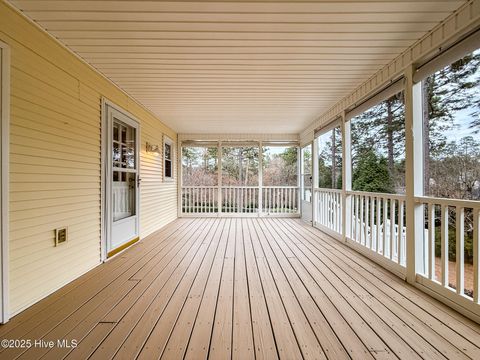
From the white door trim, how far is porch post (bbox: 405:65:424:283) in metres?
3.52

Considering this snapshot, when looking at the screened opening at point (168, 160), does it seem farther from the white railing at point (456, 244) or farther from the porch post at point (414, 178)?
the white railing at point (456, 244)

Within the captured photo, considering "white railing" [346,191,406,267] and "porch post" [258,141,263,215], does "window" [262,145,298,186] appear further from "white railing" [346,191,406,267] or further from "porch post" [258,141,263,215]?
"white railing" [346,191,406,267]

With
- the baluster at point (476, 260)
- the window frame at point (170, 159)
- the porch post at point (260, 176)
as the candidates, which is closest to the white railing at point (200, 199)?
the window frame at point (170, 159)

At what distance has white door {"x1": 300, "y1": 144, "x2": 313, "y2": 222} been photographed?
19.0ft

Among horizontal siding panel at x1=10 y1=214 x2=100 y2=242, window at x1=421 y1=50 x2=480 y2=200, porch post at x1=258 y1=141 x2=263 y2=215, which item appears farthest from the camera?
porch post at x1=258 y1=141 x2=263 y2=215

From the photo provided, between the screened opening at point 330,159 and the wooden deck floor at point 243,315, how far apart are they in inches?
73.9

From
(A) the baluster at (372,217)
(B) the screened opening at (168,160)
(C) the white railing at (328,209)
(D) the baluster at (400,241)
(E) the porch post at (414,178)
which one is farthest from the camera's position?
(B) the screened opening at (168,160)

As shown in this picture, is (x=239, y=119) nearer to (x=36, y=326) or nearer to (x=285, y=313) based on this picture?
(x=285, y=313)

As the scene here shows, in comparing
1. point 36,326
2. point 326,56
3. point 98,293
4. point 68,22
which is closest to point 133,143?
point 68,22

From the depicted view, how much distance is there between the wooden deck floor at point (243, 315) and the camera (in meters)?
1.41

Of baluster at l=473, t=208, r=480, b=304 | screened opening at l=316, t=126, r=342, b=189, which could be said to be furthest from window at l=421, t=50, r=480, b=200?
screened opening at l=316, t=126, r=342, b=189

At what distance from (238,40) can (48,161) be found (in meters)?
2.12

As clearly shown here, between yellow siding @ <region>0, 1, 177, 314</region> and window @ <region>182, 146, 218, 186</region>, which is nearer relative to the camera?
yellow siding @ <region>0, 1, 177, 314</region>

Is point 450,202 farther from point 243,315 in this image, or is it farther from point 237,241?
point 237,241
